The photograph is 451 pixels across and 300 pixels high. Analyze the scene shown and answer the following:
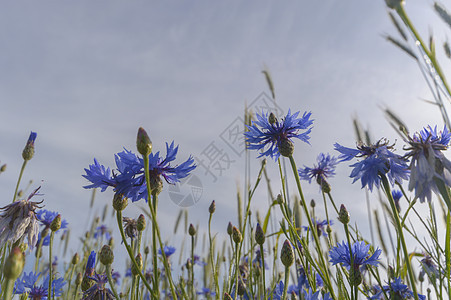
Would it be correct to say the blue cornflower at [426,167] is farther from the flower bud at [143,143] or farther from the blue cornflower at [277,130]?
the flower bud at [143,143]

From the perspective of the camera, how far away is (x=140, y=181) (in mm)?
1076

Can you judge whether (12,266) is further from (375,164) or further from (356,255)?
(356,255)

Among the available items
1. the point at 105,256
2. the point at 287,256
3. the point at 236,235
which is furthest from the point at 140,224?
the point at 287,256

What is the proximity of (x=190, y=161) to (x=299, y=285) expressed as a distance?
1.55 metres

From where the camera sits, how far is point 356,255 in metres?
1.41

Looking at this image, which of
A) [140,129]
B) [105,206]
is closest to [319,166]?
[140,129]

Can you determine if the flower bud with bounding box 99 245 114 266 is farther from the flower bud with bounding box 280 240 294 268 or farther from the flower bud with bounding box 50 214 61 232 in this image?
the flower bud with bounding box 280 240 294 268

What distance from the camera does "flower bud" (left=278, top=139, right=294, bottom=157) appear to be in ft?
4.12

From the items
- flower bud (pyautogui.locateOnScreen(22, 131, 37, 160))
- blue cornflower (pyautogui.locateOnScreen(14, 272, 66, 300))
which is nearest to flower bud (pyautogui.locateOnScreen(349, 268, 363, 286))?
blue cornflower (pyautogui.locateOnScreen(14, 272, 66, 300))

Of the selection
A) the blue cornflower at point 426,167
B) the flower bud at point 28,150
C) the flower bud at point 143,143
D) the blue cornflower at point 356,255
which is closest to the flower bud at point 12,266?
the flower bud at point 143,143

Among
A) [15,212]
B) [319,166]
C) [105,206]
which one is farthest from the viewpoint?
[105,206]

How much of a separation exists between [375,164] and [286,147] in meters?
0.32

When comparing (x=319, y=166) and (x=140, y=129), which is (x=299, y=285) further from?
(x=140, y=129)

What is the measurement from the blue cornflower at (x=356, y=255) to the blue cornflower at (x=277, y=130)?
0.51 metres
